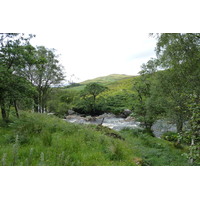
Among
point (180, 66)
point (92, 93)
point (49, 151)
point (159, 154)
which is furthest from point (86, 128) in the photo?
point (92, 93)

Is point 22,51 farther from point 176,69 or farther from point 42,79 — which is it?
point 42,79

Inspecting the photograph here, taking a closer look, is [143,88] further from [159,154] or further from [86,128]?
[159,154]

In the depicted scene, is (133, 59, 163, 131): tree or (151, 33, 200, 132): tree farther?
(133, 59, 163, 131): tree

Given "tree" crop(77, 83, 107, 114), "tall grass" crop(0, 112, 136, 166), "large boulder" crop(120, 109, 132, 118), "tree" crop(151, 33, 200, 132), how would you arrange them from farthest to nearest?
"tree" crop(77, 83, 107, 114)
"large boulder" crop(120, 109, 132, 118)
"tree" crop(151, 33, 200, 132)
"tall grass" crop(0, 112, 136, 166)

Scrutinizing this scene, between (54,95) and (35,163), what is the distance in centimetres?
2764

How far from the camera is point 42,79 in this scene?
80.1ft

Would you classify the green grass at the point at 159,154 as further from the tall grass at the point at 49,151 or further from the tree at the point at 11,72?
the tree at the point at 11,72

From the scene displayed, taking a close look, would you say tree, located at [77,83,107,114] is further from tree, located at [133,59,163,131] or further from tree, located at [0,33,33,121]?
tree, located at [0,33,33,121]

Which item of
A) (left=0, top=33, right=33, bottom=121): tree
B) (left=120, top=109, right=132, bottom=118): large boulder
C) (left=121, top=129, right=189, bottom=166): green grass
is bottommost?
(left=121, top=129, right=189, bottom=166): green grass

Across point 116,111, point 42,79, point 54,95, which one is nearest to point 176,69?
point 42,79

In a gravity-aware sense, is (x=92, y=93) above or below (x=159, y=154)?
above

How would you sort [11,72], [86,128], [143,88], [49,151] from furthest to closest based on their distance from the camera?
[143,88] < [86,128] < [11,72] < [49,151]

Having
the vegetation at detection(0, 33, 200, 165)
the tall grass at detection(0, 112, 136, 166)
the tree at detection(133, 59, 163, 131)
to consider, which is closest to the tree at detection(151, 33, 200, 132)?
the vegetation at detection(0, 33, 200, 165)

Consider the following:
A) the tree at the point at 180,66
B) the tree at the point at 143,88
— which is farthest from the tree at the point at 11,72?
the tree at the point at 143,88
